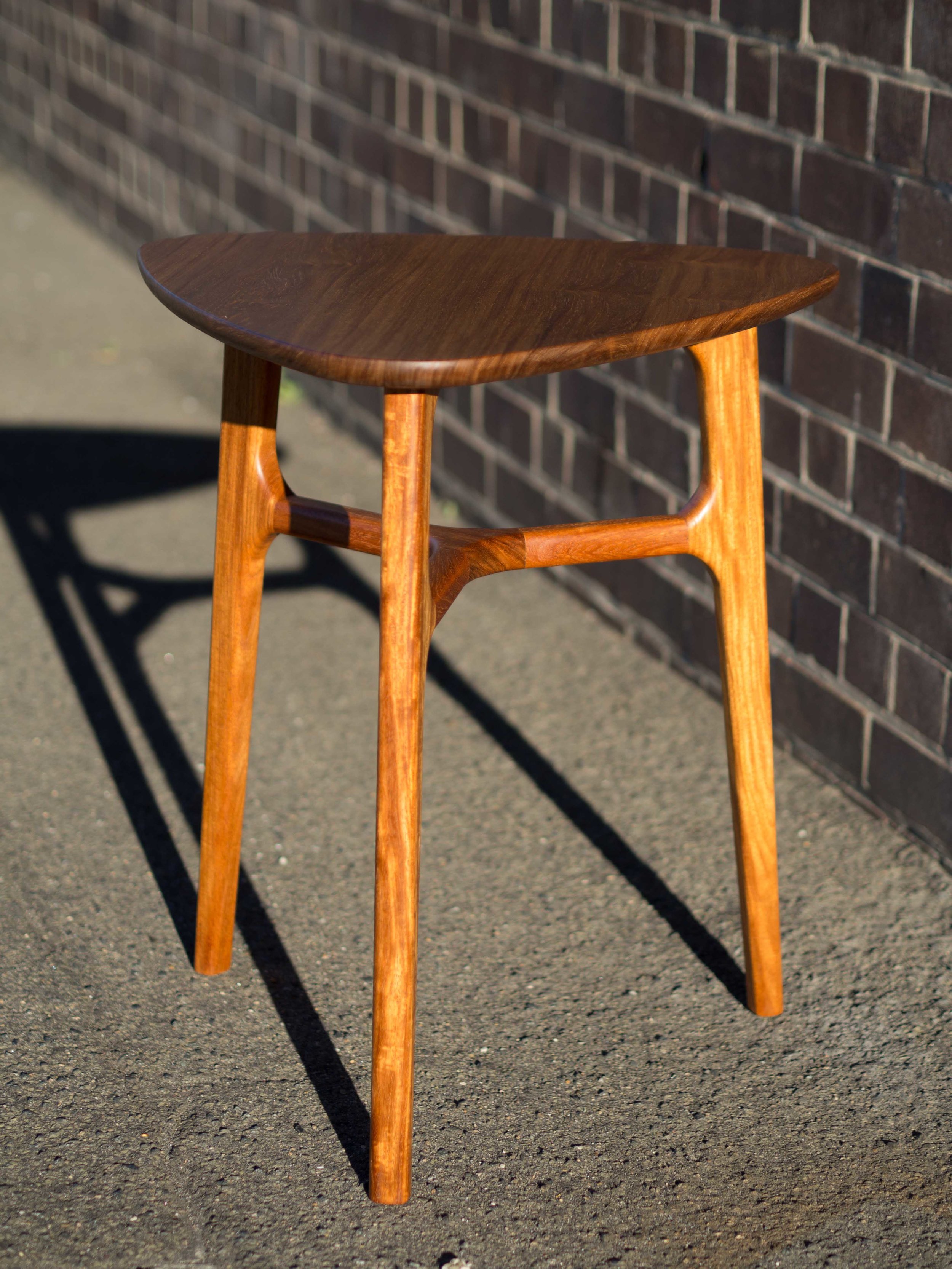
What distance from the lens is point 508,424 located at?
3.51 metres

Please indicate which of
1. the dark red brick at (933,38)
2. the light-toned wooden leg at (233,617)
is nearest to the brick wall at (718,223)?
the dark red brick at (933,38)

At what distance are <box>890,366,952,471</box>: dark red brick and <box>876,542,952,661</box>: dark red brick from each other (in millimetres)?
174

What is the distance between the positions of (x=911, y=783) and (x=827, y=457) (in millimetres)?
542

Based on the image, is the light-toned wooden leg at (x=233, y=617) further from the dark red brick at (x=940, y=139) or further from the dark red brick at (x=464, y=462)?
the dark red brick at (x=464, y=462)

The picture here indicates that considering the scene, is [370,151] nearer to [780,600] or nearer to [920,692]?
[780,600]

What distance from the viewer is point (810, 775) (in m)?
2.73

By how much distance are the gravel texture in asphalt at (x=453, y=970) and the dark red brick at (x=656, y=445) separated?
382 mm

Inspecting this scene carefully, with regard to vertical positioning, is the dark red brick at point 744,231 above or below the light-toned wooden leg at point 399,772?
above

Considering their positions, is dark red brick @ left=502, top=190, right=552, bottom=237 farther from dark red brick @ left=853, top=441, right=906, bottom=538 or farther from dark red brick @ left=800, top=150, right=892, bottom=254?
dark red brick @ left=853, top=441, right=906, bottom=538

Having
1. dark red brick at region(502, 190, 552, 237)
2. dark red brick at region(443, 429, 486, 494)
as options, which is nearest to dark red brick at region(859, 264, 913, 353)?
dark red brick at region(502, 190, 552, 237)

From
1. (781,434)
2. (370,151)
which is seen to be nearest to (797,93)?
(781,434)

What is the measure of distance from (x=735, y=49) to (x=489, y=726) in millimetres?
1237

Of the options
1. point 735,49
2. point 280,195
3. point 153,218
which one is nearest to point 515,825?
point 735,49

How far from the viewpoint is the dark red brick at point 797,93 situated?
2410 mm
